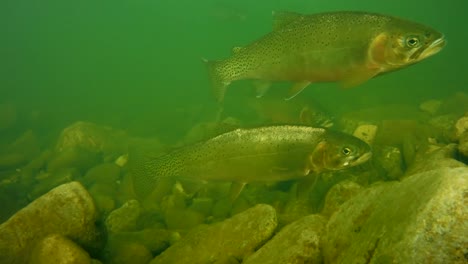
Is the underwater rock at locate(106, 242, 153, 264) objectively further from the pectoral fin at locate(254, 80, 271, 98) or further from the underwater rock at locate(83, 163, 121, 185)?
the underwater rock at locate(83, 163, 121, 185)

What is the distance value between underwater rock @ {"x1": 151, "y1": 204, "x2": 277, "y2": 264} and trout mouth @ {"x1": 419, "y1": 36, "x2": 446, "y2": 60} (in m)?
2.49

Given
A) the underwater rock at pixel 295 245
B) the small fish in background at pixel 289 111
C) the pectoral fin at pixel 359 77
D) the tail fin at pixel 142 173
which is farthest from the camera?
the small fish in background at pixel 289 111

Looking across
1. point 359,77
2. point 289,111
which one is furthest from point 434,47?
point 289,111

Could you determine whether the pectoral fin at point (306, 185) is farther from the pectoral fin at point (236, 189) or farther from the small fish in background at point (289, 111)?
the small fish in background at point (289, 111)

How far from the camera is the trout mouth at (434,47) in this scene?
4.09 meters

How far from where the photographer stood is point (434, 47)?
4.11 meters

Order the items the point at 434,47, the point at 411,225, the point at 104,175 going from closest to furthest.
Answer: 1. the point at 411,225
2. the point at 434,47
3. the point at 104,175

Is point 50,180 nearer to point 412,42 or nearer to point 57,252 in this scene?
point 57,252

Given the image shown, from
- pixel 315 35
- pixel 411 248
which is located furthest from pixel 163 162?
pixel 411 248

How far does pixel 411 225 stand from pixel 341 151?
7.46 feet

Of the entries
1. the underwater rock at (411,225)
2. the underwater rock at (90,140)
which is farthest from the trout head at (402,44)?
the underwater rock at (90,140)

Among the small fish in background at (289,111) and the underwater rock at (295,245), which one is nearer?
the underwater rock at (295,245)

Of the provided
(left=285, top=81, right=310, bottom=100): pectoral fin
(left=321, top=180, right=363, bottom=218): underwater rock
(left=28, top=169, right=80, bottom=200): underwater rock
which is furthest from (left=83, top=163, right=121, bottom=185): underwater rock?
(left=321, top=180, right=363, bottom=218): underwater rock

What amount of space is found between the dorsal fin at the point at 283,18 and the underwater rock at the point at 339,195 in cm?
238
